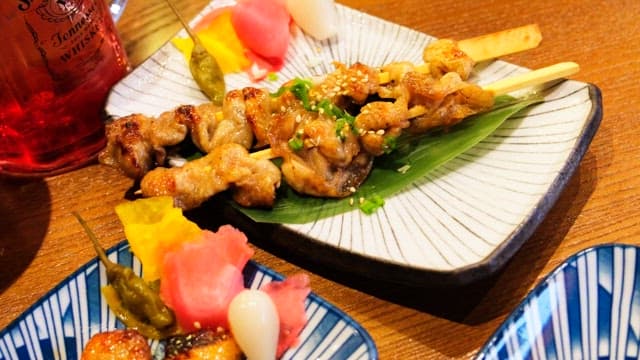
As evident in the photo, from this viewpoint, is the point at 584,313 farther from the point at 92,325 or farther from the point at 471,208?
the point at 92,325

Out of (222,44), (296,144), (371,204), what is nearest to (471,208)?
→ (371,204)

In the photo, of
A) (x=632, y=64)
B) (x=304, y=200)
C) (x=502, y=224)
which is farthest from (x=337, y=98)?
(x=632, y=64)

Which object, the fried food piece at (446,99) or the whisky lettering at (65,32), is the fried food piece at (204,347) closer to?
the fried food piece at (446,99)

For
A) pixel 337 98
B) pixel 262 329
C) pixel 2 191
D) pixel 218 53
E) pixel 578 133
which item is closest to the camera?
pixel 262 329

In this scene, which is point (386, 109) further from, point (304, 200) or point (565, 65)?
point (565, 65)

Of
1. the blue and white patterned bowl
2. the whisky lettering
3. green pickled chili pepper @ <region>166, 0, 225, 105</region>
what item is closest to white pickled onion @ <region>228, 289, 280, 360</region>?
the blue and white patterned bowl
